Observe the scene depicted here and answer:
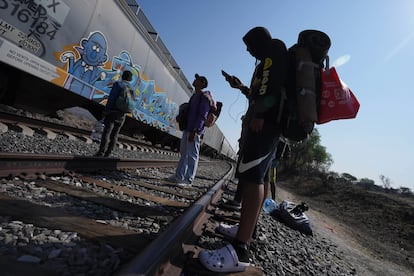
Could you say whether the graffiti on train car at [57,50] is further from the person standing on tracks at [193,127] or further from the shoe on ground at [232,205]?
the shoe on ground at [232,205]

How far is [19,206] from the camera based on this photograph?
6.41 feet

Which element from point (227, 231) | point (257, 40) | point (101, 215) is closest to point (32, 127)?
point (101, 215)

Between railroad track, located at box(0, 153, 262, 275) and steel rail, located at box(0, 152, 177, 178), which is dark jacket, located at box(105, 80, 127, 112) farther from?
railroad track, located at box(0, 153, 262, 275)

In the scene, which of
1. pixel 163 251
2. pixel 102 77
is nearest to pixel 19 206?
pixel 163 251

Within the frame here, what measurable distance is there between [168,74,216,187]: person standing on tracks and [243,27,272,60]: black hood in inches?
90.0

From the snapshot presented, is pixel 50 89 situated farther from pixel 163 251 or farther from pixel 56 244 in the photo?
pixel 163 251

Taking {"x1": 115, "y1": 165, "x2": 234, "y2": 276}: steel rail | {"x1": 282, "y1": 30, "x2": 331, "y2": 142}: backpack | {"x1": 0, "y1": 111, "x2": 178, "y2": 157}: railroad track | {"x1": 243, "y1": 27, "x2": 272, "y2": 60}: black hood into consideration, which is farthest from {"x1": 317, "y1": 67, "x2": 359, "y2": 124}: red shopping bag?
{"x1": 0, "y1": 111, "x2": 178, "y2": 157}: railroad track

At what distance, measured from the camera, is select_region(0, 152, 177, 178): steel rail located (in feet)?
8.48

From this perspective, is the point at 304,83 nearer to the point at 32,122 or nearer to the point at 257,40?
the point at 257,40

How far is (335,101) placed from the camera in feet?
6.70

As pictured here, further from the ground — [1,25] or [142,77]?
[142,77]

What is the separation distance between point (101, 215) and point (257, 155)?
1.33 m

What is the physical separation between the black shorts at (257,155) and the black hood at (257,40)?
69cm

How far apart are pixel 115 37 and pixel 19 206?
589 centimetres
